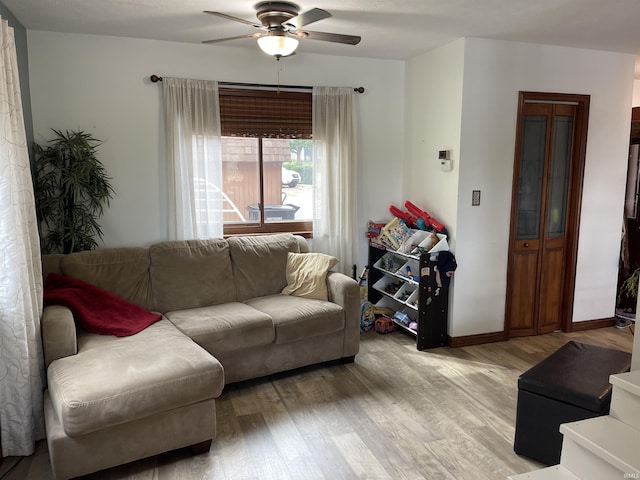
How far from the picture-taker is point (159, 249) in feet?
11.7

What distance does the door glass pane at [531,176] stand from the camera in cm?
401

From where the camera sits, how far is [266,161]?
4234mm

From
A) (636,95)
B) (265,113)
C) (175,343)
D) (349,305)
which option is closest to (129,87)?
(265,113)

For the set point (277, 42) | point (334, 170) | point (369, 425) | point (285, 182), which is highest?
point (277, 42)

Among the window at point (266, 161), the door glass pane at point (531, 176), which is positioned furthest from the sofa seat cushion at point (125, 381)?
the door glass pane at point (531, 176)

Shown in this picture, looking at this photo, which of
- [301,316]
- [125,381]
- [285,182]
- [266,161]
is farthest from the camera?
[285,182]

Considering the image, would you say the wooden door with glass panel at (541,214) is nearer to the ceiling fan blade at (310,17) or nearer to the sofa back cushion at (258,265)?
the sofa back cushion at (258,265)

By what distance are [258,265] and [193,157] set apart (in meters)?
1.03

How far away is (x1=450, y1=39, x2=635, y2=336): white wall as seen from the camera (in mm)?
3783

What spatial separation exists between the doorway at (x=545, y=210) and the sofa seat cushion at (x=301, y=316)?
1.66 m

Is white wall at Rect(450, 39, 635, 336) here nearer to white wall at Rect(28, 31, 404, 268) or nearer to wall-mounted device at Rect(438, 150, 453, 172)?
wall-mounted device at Rect(438, 150, 453, 172)

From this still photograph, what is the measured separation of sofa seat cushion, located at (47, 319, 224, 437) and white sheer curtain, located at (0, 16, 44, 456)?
0.16 meters

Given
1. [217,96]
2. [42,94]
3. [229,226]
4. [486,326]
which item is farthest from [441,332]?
[42,94]

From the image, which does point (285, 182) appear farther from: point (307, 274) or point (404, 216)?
point (404, 216)
